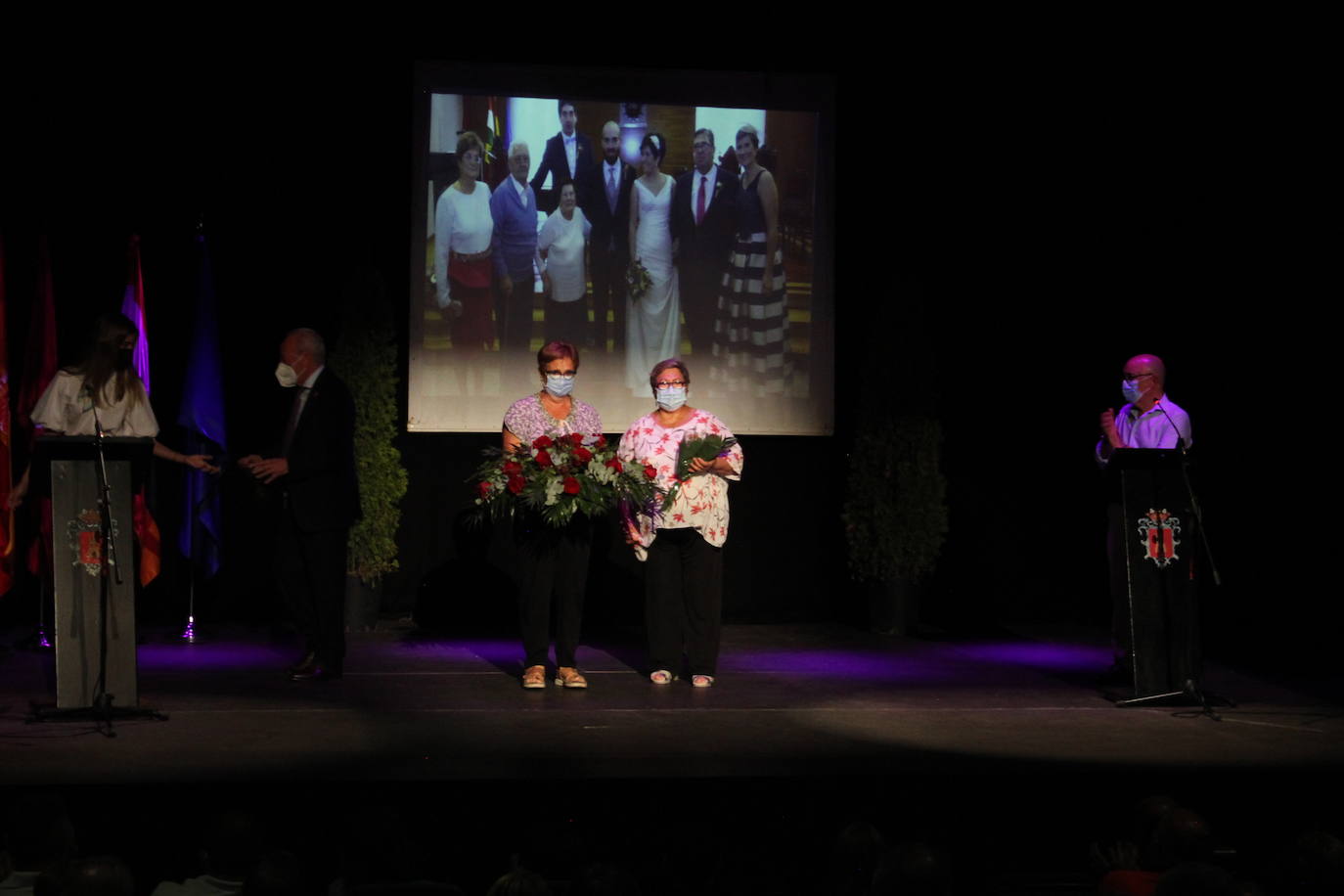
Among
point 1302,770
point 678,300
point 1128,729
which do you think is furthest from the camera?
point 678,300

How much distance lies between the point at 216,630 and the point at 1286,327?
6558mm

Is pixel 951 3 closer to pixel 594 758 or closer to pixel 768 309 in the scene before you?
pixel 768 309

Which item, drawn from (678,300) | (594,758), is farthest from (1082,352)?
(594,758)

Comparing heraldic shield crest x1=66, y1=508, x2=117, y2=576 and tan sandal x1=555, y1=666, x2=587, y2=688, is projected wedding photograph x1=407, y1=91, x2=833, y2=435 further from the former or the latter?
heraldic shield crest x1=66, y1=508, x2=117, y2=576

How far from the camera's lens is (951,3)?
9453 millimetres

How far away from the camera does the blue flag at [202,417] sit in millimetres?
8477

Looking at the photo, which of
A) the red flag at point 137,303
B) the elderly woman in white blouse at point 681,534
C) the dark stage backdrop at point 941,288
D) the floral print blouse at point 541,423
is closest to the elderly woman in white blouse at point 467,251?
the dark stage backdrop at point 941,288

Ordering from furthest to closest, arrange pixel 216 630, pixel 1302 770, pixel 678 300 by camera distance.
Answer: pixel 678 300 → pixel 216 630 → pixel 1302 770

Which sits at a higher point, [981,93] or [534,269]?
[981,93]

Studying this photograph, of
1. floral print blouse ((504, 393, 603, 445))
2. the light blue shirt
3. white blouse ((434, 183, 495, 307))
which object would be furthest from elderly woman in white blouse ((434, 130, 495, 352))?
the light blue shirt

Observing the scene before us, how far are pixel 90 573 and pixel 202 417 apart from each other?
9.09 ft

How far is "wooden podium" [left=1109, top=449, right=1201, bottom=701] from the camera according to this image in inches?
258

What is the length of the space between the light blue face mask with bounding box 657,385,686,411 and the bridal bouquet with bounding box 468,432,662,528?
1.28ft

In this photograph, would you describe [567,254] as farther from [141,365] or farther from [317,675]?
[317,675]
